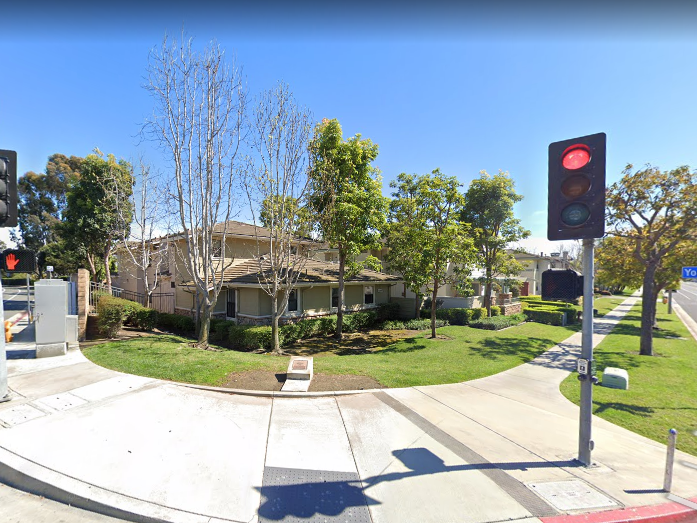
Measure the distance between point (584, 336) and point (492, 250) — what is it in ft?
60.9

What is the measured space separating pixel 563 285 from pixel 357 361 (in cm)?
683

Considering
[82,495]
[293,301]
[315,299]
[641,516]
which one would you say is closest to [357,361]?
[293,301]

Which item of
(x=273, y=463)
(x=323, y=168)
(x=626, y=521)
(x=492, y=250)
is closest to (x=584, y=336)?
(x=626, y=521)

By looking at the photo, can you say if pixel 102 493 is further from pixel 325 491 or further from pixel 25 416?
pixel 25 416

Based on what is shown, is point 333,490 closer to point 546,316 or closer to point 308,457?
point 308,457

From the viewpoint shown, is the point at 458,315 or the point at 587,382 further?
the point at 458,315

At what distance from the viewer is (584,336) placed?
433cm

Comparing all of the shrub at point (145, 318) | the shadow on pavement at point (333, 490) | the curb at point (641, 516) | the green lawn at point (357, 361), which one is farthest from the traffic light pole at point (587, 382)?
the shrub at point (145, 318)

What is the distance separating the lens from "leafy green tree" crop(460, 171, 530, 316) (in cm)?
2070

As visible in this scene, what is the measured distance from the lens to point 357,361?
9953 millimetres

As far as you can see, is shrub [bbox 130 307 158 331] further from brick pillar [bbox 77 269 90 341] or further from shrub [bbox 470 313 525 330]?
shrub [bbox 470 313 525 330]

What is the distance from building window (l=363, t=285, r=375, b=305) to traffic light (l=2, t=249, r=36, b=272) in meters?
16.4

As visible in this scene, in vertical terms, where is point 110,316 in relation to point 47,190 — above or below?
below

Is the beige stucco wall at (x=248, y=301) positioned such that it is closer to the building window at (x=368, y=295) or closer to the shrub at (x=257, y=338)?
the shrub at (x=257, y=338)
